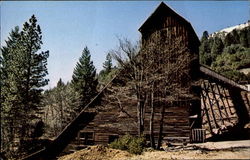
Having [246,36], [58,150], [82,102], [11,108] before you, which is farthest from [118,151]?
[246,36]

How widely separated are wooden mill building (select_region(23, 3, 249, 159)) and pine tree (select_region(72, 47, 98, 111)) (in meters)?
23.7

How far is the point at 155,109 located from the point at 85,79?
31653 mm

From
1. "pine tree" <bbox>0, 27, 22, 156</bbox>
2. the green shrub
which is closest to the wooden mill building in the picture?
the green shrub

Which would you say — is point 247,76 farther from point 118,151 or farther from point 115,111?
point 118,151

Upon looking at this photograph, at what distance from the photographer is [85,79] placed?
175 ft

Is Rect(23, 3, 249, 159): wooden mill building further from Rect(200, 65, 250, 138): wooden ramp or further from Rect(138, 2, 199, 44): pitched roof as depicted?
Rect(200, 65, 250, 138): wooden ramp

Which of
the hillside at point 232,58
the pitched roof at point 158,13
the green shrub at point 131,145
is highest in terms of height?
the hillside at point 232,58

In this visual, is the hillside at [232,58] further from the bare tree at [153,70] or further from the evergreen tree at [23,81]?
the evergreen tree at [23,81]

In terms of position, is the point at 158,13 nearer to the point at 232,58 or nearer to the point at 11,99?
the point at 11,99

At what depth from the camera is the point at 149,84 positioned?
771 inches

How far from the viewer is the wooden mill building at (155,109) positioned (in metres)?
22.7

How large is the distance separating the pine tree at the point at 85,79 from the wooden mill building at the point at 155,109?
23735mm

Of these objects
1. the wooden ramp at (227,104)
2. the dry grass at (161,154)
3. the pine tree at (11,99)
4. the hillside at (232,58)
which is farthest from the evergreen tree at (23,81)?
the hillside at (232,58)

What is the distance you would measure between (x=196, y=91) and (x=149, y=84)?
23.2ft
